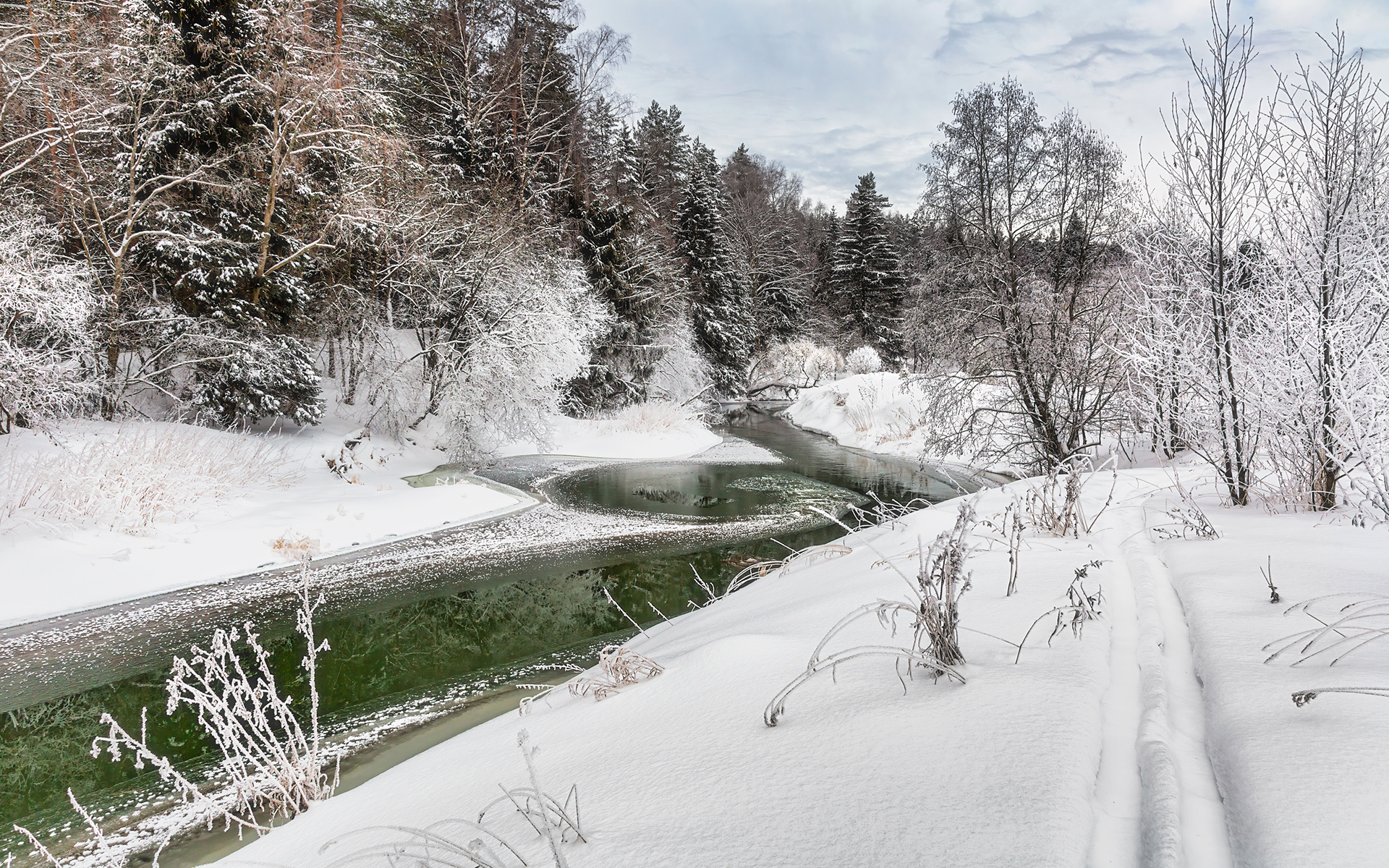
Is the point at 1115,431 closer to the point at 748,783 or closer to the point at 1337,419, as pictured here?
the point at 1337,419

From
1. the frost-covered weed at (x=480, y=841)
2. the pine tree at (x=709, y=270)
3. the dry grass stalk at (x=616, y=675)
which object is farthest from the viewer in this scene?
the pine tree at (x=709, y=270)

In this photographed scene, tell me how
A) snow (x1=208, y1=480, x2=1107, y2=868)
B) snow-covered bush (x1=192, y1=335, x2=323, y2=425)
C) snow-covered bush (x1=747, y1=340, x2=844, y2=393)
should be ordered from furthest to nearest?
1. snow-covered bush (x1=747, y1=340, x2=844, y2=393)
2. snow-covered bush (x1=192, y1=335, x2=323, y2=425)
3. snow (x1=208, y1=480, x2=1107, y2=868)

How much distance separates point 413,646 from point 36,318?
621 cm

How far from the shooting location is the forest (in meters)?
3.98

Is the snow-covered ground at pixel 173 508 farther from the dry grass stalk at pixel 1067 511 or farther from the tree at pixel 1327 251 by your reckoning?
the tree at pixel 1327 251

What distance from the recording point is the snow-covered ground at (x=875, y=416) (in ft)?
52.4

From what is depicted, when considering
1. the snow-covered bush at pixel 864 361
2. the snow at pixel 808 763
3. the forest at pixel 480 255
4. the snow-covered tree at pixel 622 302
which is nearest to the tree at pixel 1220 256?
the forest at pixel 480 255

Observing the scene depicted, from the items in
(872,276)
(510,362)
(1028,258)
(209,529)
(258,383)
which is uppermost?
(872,276)

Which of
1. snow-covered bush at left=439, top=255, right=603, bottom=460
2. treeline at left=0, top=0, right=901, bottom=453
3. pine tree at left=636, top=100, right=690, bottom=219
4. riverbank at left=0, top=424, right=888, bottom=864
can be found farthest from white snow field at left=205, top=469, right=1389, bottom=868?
pine tree at left=636, top=100, right=690, bottom=219

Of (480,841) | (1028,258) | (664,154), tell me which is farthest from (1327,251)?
(664,154)

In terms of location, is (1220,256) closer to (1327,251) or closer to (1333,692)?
(1327,251)

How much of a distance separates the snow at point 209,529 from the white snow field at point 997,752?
5597mm

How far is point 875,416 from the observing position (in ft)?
59.9

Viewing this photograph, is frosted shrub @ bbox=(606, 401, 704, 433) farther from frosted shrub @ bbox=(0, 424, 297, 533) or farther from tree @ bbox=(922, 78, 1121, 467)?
frosted shrub @ bbox=(0, 424, 297, 533)
